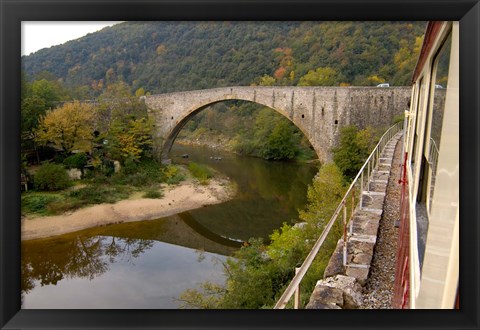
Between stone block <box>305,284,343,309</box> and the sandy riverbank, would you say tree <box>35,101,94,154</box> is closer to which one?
the sandy riverbank

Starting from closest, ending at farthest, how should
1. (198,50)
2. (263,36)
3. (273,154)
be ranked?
(273,154)
(263,36)
(198,50)

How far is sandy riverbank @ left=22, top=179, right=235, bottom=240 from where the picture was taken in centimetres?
810

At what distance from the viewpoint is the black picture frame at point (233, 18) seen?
113 cm

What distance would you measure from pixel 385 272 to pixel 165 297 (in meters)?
3.60

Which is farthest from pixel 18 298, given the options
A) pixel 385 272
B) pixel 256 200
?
pixel 256 200

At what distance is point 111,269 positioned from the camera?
21.5ft

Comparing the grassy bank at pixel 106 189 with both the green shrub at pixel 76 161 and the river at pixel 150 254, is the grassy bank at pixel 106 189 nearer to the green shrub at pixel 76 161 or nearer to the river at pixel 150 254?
the green shrub at pixel 76 161

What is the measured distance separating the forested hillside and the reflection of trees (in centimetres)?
725

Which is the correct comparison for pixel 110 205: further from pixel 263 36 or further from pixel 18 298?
pixel 263 36

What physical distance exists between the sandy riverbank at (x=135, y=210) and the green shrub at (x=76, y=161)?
1.67m

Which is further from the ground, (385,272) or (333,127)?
(333,127)

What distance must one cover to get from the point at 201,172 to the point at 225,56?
893 cm
